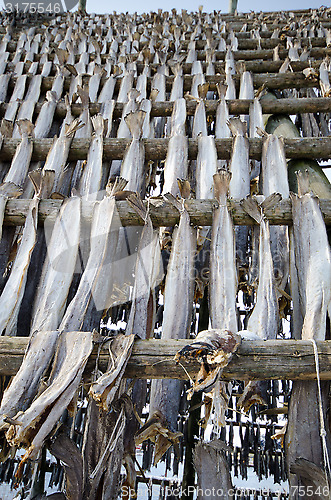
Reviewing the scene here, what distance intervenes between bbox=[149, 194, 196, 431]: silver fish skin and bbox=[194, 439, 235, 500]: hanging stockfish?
8.1 inches

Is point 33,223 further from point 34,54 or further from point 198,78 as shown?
point 34,54

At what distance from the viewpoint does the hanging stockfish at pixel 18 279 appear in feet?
7.07

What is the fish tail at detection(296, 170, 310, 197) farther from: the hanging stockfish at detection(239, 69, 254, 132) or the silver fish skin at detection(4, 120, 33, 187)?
the silver fish skin at detection(4, 120, 33, 187)

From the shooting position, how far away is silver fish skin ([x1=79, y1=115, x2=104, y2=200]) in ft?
9.32

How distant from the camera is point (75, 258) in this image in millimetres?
2365

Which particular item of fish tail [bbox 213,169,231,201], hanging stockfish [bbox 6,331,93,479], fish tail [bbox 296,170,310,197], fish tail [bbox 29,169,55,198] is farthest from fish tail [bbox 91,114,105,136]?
hanging stockfish [bbox 6,331,93,479]

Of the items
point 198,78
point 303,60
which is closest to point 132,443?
point 198,78

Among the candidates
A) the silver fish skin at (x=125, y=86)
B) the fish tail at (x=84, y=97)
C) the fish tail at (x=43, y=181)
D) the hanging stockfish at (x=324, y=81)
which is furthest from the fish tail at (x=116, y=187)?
the hanging stockfish at (x=324, y=81)

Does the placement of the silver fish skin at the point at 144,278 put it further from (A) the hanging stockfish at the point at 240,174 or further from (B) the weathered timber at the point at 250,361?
(A) the hanging stockfish at the point at 240,174

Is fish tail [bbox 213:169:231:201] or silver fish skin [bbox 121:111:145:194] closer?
fish tail [bbox 213:169:231:201]

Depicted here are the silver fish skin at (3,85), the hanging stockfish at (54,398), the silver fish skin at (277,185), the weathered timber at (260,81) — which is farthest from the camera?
the silver fish skin at (3,85)

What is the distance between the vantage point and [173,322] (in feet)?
6.91

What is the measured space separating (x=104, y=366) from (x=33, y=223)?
1098 millimetres

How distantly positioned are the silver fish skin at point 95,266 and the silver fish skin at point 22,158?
3.19 feet
